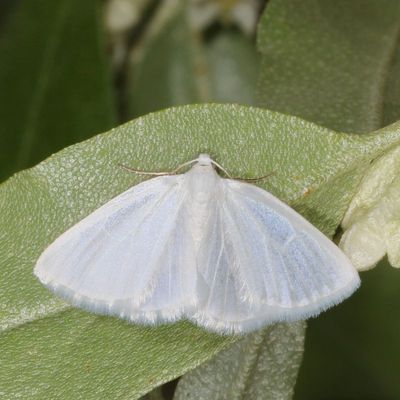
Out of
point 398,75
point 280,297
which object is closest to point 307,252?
point 280,297

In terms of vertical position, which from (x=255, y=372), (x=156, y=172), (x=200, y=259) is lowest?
(x=255, y=372)

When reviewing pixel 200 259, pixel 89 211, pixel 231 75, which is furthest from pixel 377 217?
pixel 231 75

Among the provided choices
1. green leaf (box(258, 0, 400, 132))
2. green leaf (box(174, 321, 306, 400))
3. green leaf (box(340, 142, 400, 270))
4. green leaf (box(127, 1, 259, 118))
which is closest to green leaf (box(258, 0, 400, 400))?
green leaf (box(258, 0, 400, 132))

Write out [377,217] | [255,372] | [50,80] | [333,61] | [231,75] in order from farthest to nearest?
[231,75]
[50,80]
[333,61]
[255,372]
[377,217]

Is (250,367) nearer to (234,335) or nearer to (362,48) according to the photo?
(234,335)

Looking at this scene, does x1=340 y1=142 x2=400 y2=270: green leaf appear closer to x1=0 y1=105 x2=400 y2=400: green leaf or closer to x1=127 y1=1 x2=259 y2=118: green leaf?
x1=0 y1=105 x2=400 y2=400: green leaf

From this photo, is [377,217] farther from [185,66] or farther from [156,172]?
[185,66]
